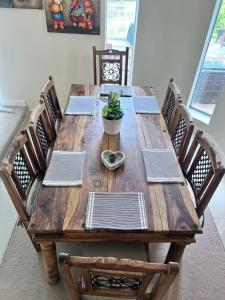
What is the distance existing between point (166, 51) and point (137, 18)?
0.52 m

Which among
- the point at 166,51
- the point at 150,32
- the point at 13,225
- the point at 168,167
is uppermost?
the point at 150,32

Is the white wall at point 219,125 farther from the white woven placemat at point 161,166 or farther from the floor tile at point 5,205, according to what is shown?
the floor tile at point 5,205

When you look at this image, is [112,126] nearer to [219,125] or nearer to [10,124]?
[219,125]

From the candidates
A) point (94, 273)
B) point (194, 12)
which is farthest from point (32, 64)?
point (94, 273)

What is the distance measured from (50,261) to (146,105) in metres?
1.42

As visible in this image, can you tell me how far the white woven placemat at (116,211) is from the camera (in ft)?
3.39

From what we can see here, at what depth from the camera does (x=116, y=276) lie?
0.79 meters

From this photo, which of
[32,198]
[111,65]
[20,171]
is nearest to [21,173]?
[20,171]

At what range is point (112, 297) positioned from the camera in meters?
1.03

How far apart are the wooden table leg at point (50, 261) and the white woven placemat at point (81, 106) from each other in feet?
3.43

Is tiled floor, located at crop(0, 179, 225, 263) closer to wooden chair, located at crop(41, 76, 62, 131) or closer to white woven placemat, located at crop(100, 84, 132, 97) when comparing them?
wooden chair, located at crop(41, 76, 62, 131)

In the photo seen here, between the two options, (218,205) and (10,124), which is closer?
(218,205)

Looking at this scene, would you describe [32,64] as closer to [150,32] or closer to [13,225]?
[150,32]

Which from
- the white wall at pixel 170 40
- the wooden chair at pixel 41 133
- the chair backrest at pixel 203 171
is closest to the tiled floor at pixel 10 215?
the wooden chair at pixel 41 133
